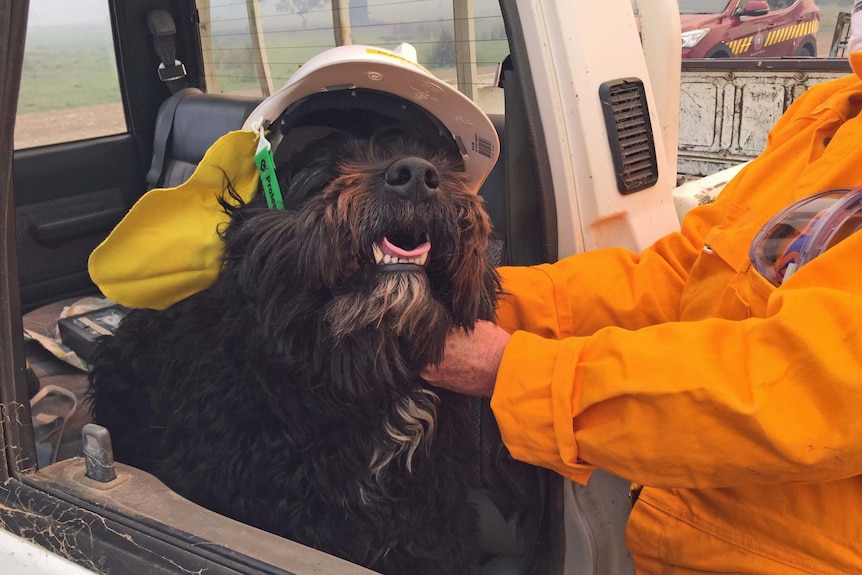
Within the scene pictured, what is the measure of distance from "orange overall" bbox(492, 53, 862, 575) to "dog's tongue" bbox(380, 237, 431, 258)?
0.25 metres

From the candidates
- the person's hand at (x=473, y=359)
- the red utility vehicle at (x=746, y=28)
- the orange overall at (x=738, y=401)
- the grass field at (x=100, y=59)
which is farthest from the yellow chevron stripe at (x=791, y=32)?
the person's hand at (x=473, y=359)

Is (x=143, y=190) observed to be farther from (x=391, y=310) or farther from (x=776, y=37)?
(x=776, y=37)

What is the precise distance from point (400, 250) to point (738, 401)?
2.06ft

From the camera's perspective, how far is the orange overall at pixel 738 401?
1.21 metres

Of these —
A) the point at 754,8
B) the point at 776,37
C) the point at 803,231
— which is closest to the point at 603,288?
the point at 803,231

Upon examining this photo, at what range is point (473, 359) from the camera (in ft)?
5.16

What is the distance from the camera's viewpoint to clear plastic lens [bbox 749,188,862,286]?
138 centimetres

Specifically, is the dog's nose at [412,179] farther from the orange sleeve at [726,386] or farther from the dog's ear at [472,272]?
the orange sleeve at [726,386]

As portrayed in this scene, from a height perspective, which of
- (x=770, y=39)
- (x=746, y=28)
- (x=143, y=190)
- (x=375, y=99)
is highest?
(x=375, y=99)

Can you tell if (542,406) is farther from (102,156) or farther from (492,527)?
(102,156)

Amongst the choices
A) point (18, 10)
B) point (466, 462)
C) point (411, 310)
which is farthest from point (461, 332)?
point (18, 10)

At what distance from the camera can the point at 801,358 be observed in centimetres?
121

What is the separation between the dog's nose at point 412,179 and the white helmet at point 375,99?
0.24 m

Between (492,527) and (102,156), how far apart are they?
2471mm
